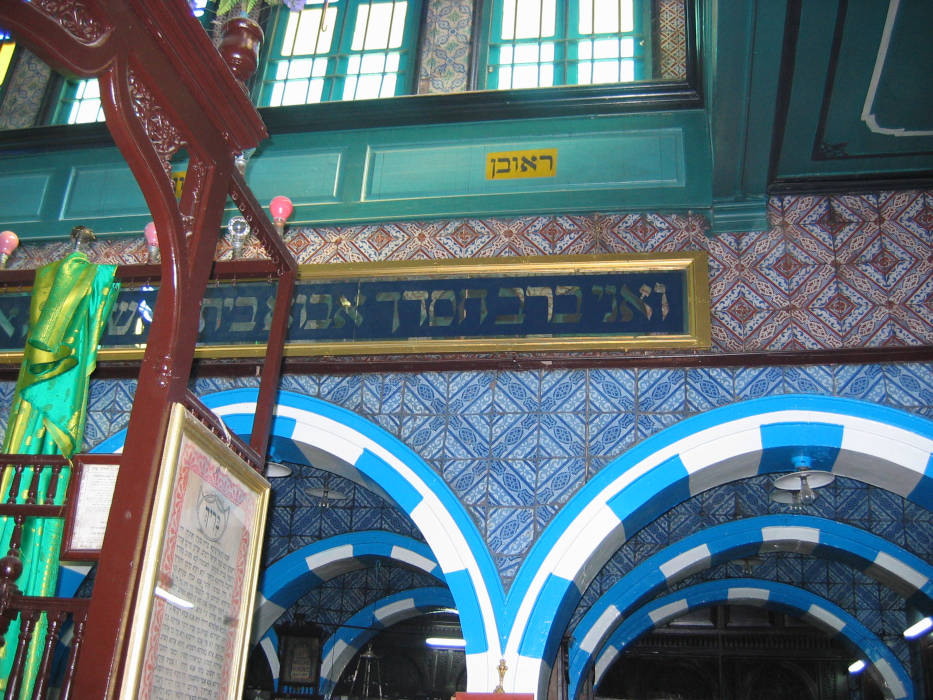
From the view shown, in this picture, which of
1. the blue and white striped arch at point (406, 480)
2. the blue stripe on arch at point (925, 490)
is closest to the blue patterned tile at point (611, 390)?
the blue and white striped arch at point (406, 480)

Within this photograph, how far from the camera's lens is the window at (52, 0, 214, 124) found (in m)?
7.57

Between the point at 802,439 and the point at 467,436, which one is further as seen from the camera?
the point at 467,436

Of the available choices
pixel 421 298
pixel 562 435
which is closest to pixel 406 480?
pixel 562 435

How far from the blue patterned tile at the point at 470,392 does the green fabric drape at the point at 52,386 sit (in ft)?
7.84

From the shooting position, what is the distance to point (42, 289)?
408cm

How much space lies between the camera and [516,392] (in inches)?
231

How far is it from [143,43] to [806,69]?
3535 mm

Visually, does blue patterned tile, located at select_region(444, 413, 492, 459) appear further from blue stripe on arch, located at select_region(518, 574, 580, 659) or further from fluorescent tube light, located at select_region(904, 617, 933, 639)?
fluorescent tube light, located at select_region(904, 617, 933, 639)

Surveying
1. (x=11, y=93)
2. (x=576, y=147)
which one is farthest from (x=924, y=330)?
(x=11, y=93)

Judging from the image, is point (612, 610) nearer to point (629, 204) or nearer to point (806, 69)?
point (629, 204)

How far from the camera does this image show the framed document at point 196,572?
2842mm

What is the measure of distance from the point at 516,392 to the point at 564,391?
A: 30cm

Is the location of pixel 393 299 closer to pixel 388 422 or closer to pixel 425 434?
pixel 388 422

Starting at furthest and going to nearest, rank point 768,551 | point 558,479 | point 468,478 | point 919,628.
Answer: point 919,628, point 768,551, point 468,478, point 558,479
